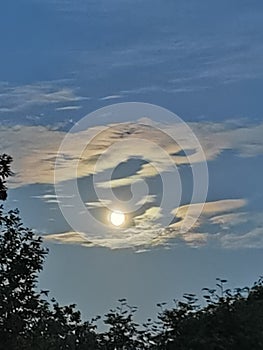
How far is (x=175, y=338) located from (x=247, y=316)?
309 centimetres

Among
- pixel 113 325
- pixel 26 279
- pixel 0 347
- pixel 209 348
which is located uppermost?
pixel 113 325

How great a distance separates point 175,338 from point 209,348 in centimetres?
262

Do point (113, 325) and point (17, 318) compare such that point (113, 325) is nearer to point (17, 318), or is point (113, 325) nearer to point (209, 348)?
point (209, 348)

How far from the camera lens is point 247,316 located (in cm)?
3547

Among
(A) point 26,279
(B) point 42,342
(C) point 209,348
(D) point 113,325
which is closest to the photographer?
(A) point 26,279

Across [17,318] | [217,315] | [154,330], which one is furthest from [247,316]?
[17,318]

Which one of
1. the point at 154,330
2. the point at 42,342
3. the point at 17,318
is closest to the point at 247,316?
the point at 154,330

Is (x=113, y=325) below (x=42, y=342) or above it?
above

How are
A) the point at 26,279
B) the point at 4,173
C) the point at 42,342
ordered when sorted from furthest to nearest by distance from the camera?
the point at 42,342 < the point at 26,279 < the point at 4,173

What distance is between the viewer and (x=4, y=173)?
18.4 m

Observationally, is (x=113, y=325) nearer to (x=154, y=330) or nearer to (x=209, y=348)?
(x=154, y=330)

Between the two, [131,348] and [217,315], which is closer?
[217,315]

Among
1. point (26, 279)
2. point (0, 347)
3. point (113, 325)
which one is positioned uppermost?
point (113, 325)

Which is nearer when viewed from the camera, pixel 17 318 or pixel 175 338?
pixel 17 318
